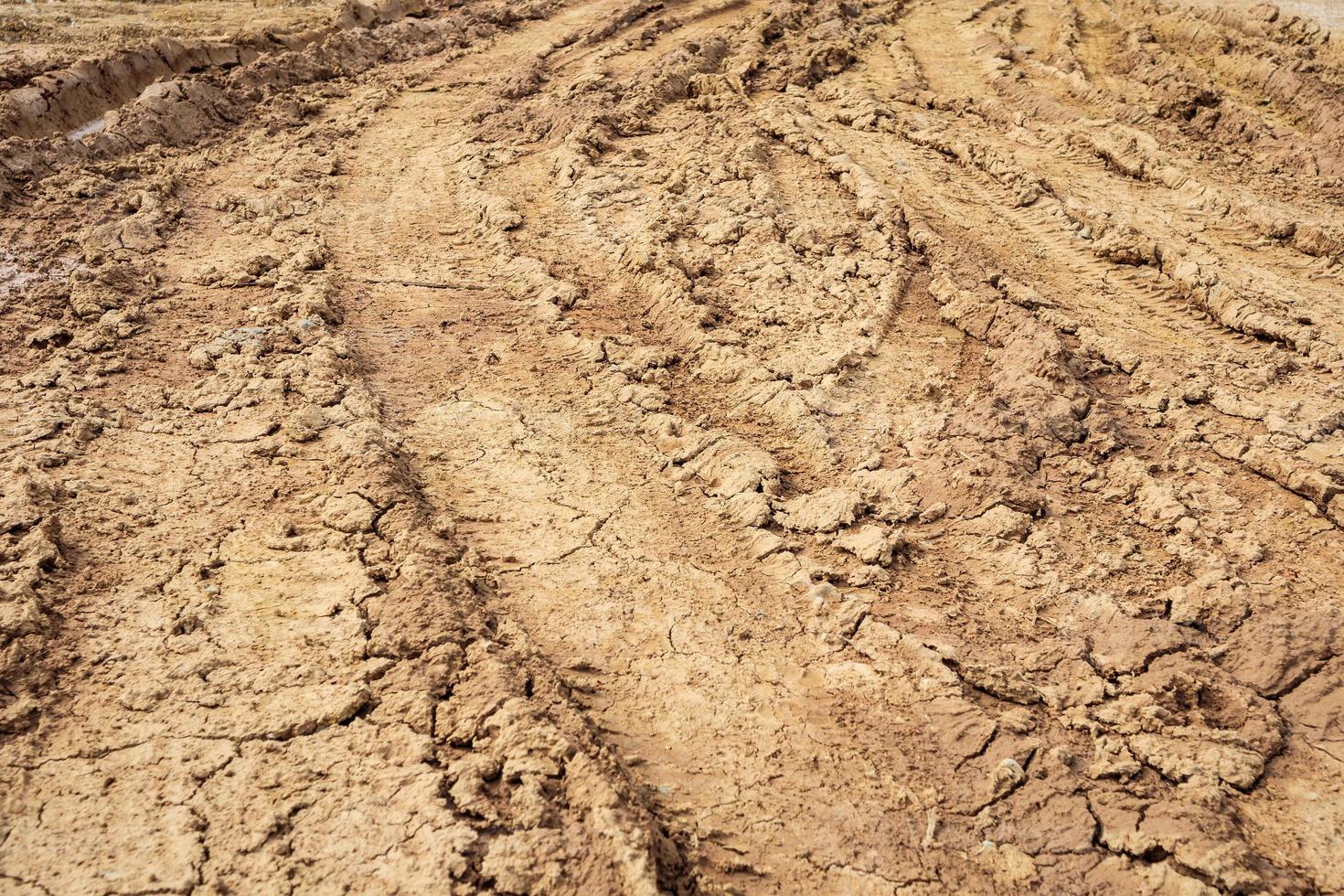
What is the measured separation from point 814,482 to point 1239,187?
467 centimetres

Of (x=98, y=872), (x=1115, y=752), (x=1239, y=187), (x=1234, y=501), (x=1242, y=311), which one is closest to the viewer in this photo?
(x=98, y=872)

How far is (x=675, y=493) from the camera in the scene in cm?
393

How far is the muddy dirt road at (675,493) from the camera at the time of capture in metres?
2.61

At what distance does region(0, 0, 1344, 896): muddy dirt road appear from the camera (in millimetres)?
2605

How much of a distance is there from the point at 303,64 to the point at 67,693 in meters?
7.39

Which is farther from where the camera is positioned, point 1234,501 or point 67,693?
point 1234,501

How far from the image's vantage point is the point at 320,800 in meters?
2.57

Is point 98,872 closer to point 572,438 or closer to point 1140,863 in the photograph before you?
point 572,438

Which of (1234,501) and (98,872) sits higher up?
(98,872)

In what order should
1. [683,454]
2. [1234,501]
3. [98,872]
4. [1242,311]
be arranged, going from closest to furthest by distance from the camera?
[98,872]
[1234,501]
[683,454]
[1242,311]

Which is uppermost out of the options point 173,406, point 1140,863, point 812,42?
point 812,42

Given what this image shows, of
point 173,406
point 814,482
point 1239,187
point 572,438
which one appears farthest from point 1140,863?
point 1239,187

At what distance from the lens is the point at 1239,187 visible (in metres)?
6.23

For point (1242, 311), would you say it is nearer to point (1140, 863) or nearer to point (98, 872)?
point (1140, 863)
